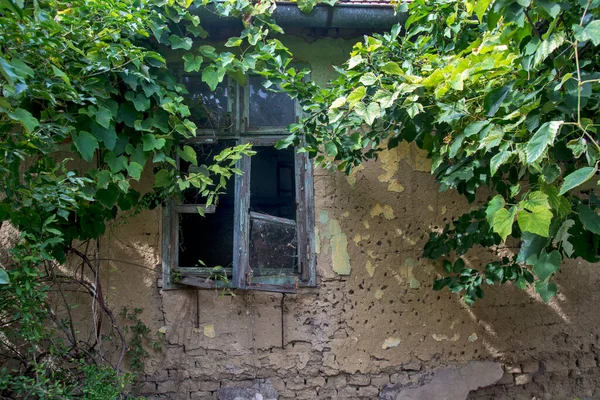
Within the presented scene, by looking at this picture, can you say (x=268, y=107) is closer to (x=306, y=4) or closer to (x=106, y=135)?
(x=306, y=4)

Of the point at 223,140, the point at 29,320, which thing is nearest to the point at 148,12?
the point at 223,140

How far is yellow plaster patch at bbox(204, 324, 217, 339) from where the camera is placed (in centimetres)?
293

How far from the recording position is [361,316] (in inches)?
118

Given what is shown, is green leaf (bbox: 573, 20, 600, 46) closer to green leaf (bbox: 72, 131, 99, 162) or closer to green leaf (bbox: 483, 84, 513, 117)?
green leaf (bbox: 483, 84, 513, 117)

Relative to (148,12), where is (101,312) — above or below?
below

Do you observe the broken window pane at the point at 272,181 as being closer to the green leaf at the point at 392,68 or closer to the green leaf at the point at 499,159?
the green leaf at the point at 392,68

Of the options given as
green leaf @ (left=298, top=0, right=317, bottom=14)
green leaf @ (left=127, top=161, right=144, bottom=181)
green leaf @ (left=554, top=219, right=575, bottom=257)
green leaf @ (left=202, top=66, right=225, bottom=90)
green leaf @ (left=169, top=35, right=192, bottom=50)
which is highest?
green leaf @ (left=298, top=0, right=317, bottom=14)

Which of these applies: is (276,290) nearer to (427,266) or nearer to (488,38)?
(427,266)

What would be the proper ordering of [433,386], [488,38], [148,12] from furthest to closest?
1. [433,386]
2. [148,12]
3. [488,38]

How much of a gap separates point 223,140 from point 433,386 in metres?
2.20

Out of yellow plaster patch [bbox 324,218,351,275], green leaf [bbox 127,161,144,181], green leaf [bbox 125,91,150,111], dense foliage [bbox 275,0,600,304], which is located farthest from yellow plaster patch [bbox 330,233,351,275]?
green leaf [bbox 125,91,150,111]

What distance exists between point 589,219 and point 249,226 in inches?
75.5

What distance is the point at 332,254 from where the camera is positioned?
300cm

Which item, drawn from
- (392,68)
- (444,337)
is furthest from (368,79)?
(444,337)
